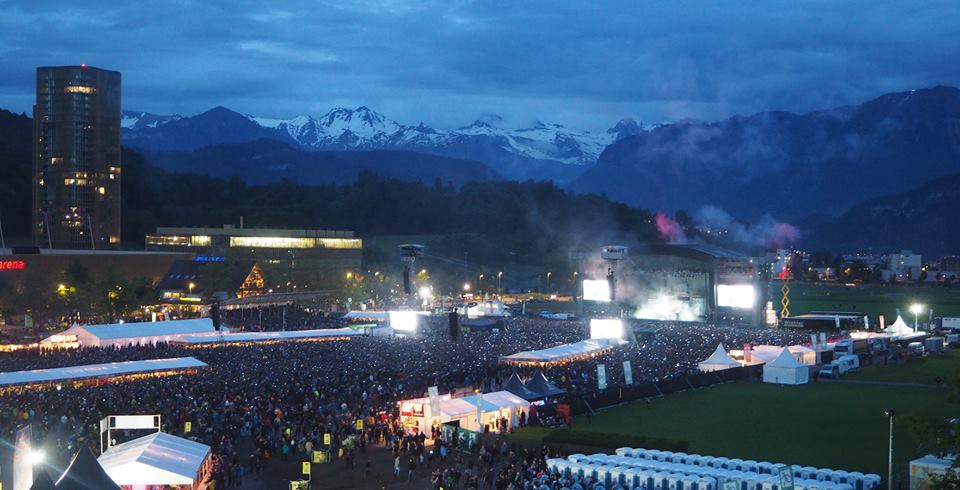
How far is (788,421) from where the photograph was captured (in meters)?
28.6

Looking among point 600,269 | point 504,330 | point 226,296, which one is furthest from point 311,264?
point 504,330

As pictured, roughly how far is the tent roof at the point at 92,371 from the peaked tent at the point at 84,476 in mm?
14293

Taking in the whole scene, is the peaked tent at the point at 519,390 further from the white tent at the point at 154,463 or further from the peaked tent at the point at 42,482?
the peaked tent at the point at 42,482

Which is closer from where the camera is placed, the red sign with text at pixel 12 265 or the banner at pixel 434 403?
the banner at pixel 434 403

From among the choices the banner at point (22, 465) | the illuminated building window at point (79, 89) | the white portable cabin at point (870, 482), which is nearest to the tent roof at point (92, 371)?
the banner at point (22, 465)

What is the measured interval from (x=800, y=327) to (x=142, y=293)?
40.2 meters

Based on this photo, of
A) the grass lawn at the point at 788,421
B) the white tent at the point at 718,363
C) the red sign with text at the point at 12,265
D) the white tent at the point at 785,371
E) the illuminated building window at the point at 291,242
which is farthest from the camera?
the illuminated building window at the point at 291,242

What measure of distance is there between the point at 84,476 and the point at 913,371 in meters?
35.3

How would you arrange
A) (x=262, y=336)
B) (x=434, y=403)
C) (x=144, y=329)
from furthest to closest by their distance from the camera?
(x=262, y=336), (x=144, y=329), (x=434, y=403)

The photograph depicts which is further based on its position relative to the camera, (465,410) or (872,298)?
(872,298)

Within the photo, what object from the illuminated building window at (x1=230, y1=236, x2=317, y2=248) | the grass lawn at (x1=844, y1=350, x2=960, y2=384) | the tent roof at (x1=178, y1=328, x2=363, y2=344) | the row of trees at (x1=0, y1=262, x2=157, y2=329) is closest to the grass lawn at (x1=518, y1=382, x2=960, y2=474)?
the grass lawn at (x1=844, y1=350, x2=960, y2=384)

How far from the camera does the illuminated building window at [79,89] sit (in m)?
92.8

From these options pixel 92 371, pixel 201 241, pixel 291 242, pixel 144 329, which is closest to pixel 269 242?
pixel 291 242

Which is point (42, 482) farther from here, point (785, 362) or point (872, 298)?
point (872, 298)
